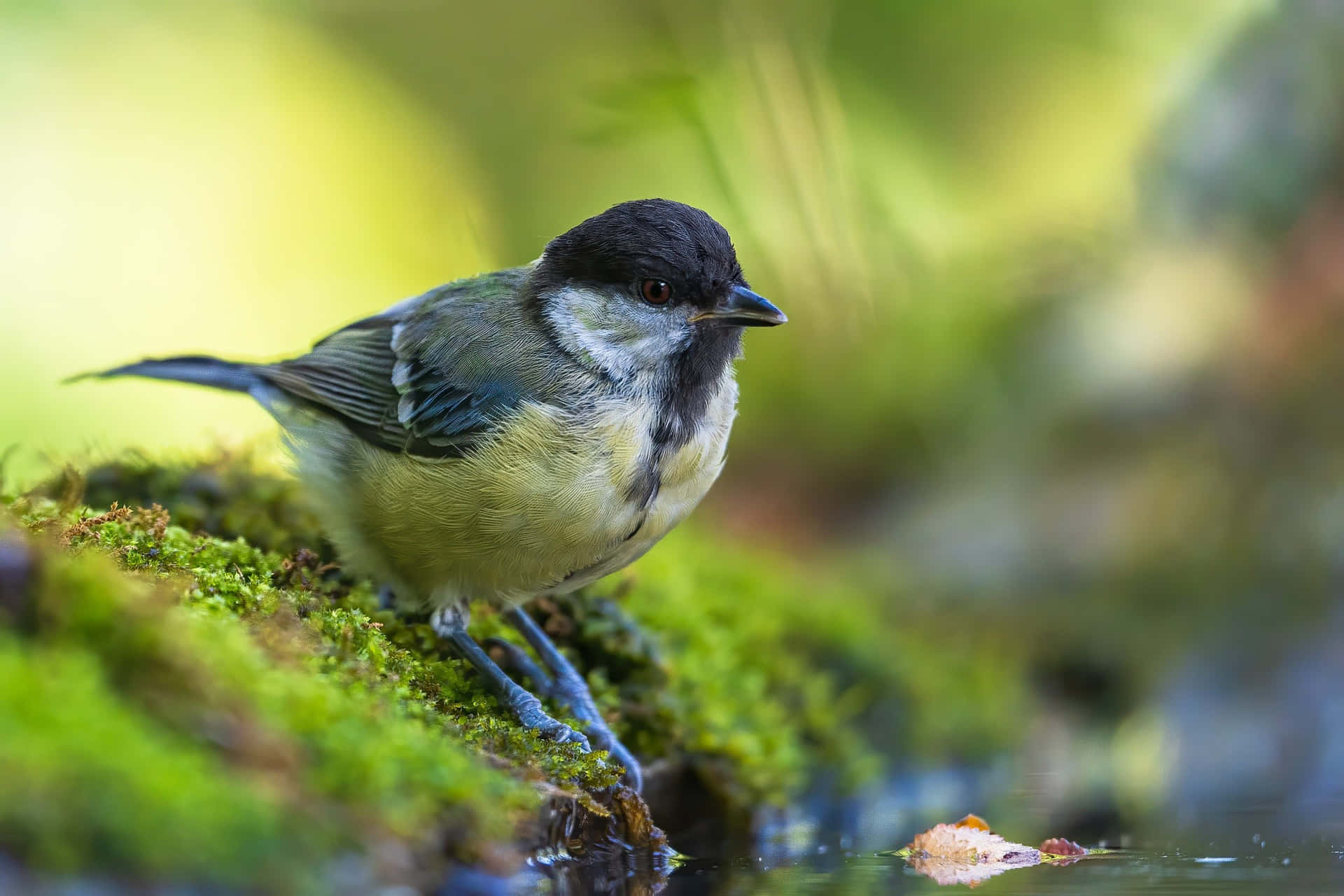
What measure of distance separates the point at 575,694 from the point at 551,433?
0.83 meters

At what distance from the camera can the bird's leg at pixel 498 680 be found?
3.12 metres

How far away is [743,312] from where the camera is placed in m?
3.29

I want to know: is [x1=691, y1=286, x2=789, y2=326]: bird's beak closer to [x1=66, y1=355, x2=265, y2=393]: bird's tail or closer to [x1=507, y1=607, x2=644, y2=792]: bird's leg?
[x1=507, y1=607, x2=644, y2=792]: bird's leg

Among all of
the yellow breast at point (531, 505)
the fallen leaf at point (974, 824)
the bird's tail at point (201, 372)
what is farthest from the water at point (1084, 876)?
the bird's tail at point (201, 372)

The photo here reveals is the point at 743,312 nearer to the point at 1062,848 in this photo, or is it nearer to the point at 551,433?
the point at 551,433

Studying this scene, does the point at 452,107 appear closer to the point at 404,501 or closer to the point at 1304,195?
the point at 1304,195

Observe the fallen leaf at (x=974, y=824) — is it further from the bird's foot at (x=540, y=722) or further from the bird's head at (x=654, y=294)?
the bird's head at (x=654, y=294)

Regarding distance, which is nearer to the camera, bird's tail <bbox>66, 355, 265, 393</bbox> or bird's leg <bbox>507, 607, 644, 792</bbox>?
bird's leg <bbox>507, 607, 644, 792</bbox>

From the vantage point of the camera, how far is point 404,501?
335 cm

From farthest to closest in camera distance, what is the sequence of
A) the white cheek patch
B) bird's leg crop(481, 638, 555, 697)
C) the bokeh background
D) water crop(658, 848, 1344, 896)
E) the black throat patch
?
the bokeh background, bird's leg crop(481, 638, 555, 697), the white cheek patch, the black throat patch, water crop(658, 848, 1344, 896)

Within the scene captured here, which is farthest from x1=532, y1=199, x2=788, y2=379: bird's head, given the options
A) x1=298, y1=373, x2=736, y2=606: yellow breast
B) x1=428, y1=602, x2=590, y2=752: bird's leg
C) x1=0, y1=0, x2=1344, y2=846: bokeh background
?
x1=0, y1=0, x2=1344, y2=846: bokeh background

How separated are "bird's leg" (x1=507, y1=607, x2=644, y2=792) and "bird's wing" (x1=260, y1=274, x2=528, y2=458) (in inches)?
26.1

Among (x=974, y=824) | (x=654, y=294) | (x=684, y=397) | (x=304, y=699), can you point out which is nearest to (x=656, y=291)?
(x=654, y=294)

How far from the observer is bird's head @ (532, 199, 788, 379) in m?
3.29
